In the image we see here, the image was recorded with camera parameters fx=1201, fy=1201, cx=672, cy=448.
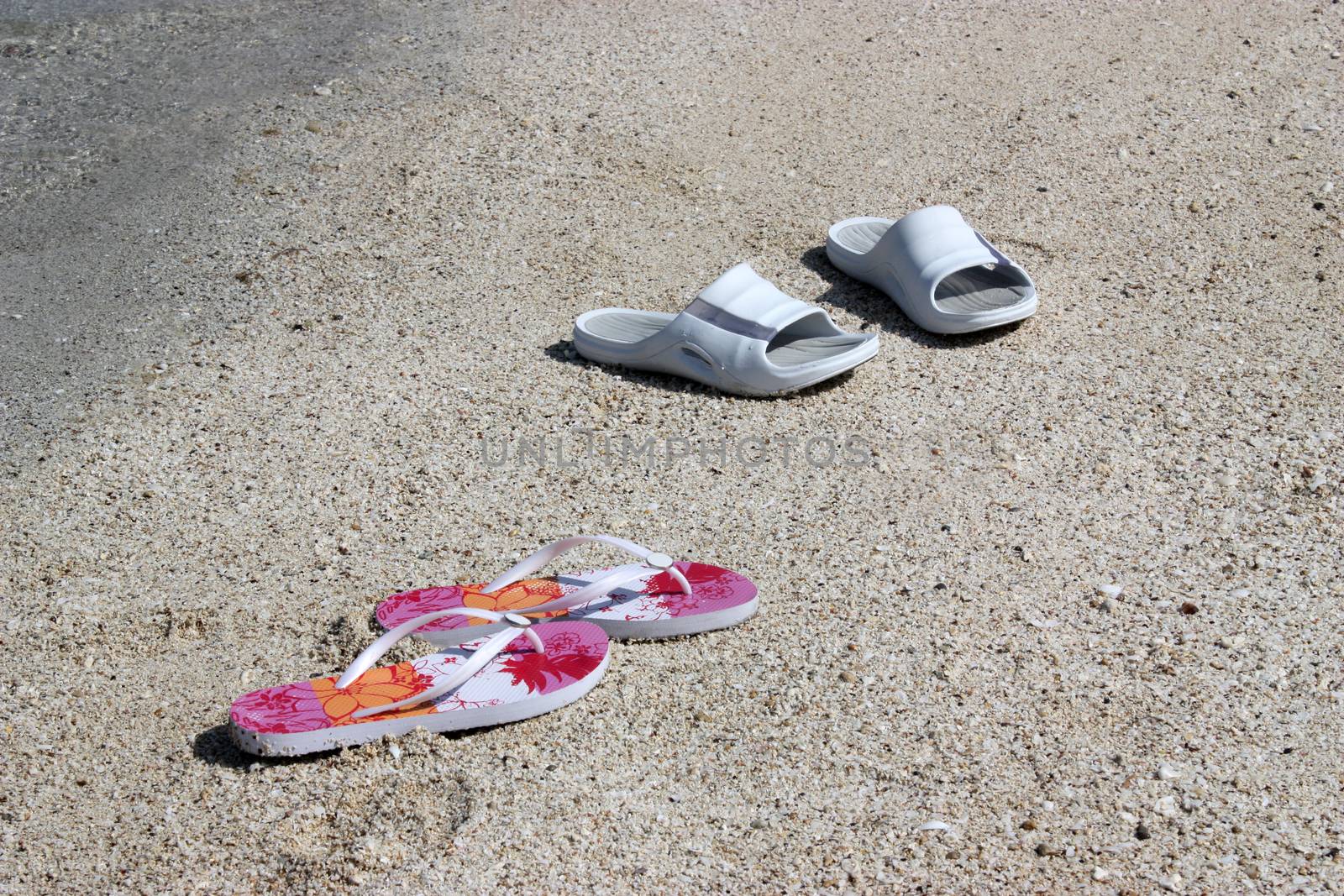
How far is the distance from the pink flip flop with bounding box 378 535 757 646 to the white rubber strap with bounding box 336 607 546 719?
0.10 meters

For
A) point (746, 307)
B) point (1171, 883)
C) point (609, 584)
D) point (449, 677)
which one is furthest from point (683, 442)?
point (1171, 883)

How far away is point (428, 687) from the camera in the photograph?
90.6 inches

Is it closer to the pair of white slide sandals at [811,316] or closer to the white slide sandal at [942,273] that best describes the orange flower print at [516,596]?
the pair of white slide sandals at [811,316]

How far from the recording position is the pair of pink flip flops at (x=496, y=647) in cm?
224

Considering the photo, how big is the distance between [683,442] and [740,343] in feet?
1.05

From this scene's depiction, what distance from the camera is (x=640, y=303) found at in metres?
3.78

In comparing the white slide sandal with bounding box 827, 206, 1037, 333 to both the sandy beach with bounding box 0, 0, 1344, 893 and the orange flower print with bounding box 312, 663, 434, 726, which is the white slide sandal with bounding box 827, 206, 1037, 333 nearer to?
the sandy beach with bounding box 0, 0, 1344, 893

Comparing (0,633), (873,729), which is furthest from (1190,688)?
(0,633)

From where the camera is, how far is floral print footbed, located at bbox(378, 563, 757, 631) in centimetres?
253

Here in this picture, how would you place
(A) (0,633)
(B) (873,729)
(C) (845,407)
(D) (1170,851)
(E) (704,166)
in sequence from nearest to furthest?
(D) (1170,851) → (B) (873,729) → (A) (0,633) → (C) (845,407) → (E) (704,166)

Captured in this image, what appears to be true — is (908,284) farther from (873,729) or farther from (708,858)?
(708,858)

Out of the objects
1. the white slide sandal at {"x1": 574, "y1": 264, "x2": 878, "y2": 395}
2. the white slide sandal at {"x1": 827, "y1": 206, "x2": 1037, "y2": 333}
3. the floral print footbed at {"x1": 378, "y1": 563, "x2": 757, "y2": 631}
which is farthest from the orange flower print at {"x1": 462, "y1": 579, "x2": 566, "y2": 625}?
the white slide sandal at {"x1": 827, "y1": 206, "x2": 1037, "y2": 333}

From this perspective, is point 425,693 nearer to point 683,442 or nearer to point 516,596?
point 516,596

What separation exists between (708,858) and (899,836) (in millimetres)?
332
